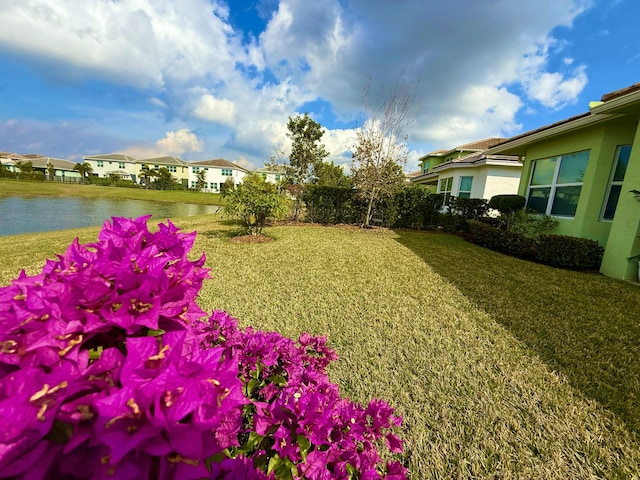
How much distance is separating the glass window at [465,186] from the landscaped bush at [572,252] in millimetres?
9661

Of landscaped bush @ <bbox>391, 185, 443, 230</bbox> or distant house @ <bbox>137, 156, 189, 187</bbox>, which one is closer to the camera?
landscaped bush @ <bbox>391, 185, 443, 230</bbox>

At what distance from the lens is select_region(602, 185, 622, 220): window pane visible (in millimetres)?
6754

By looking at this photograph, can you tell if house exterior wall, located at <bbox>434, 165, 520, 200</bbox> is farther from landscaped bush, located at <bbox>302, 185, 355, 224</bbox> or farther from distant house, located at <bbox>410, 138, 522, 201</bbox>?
landscaped bush, located at <bbox>302, 185, 355, 224</bbox>

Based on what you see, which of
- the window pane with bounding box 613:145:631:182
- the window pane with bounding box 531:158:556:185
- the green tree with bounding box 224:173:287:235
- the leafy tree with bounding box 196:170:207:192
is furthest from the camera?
the leafy tree with bounding box 196:170:207:192

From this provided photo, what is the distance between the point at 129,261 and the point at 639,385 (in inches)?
161

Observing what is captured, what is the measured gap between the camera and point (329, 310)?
3863 millimetres

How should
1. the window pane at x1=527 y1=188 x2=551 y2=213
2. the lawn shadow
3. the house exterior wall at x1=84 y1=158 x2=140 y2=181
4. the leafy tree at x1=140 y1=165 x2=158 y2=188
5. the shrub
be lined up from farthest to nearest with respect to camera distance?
1. the house exterior wall at x1=84 y1=158 x2=140 y2=181
2. the leafy tree at x1=140 y1=165 x2=158 y2=188
3. the shrub
4. the window pane at x1=527 y1=188 x2=551 y2=213
5. the lawn shadow

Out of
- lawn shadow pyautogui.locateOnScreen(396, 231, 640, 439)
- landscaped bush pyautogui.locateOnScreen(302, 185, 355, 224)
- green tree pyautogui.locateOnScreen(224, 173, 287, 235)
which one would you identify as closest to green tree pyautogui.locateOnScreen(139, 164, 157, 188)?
landscaped bush pyautogui.locateOnScreen(302, 185, 355, 224)

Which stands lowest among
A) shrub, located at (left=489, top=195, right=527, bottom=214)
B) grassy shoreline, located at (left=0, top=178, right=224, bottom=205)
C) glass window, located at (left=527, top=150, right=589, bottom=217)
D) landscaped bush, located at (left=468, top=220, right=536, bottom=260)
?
grassy shoreline, located at (left=0, top=178, right=224, bottom=205)

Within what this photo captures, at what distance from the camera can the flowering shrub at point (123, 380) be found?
0.52 meters

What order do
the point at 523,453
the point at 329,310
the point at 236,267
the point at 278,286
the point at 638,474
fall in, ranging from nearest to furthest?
the point at 638,474
the point at 523,453
the point at 329,310
the point at 278,286
the point at 236,267

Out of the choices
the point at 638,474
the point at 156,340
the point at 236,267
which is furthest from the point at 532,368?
the point at 236,267

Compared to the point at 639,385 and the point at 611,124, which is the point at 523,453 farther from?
the point at 611,124

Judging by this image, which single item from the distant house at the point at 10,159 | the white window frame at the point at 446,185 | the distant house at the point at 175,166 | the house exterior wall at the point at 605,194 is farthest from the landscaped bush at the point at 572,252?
the distant house at the point at 10,159
